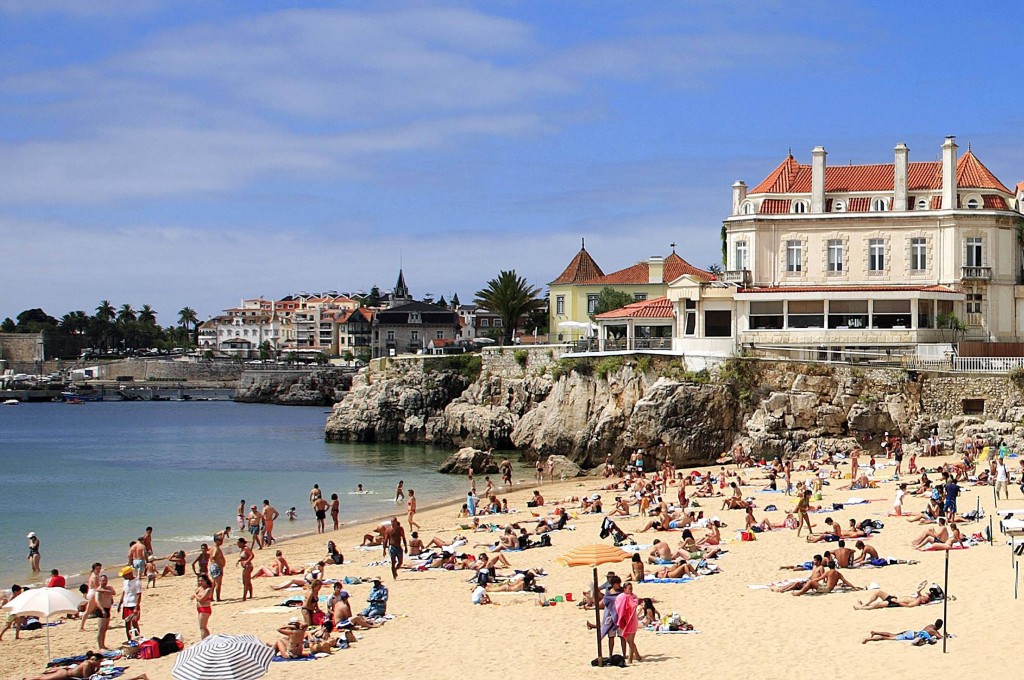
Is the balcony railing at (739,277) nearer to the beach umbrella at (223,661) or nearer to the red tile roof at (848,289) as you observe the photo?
the red tile roof at (848,289)

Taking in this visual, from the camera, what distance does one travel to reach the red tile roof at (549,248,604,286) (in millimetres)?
59250

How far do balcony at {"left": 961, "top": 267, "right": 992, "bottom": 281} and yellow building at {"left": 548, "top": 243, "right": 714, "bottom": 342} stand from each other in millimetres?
16995

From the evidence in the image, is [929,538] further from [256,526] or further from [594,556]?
[256,526]

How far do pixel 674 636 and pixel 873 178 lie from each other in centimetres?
3257

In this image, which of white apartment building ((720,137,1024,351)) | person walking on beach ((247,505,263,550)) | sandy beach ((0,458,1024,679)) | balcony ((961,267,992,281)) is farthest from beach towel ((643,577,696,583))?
balcony ((961,267,992,281))

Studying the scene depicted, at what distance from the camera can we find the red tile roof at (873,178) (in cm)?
4216

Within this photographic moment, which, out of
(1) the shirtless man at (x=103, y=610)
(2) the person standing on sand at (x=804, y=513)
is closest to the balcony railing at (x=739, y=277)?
(2) the person standing on sand at (x=804, y=513)

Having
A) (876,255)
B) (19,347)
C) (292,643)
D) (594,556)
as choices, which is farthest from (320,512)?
(19,347)

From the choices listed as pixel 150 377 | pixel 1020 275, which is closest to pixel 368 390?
pixel 1020 275

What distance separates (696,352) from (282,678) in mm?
27419

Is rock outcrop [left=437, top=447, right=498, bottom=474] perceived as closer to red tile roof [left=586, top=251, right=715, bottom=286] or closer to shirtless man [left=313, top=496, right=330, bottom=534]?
shirtless man [left=313, top=496, right=330, bottom=534]

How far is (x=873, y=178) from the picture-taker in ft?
141

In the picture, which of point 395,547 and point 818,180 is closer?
point 395,547

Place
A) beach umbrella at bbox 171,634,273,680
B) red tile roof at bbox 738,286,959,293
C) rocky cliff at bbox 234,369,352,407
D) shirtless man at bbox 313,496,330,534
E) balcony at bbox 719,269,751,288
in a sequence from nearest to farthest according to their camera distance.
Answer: beach umbrella at bbox 171,634,273,680 < shirtless man at bbox 313,496,330,534 < red tile roof at bbox 738,286,959,293 < balcony at bbox 719,269,751,288 < rocky cliff at bbox 234,369,352,407
